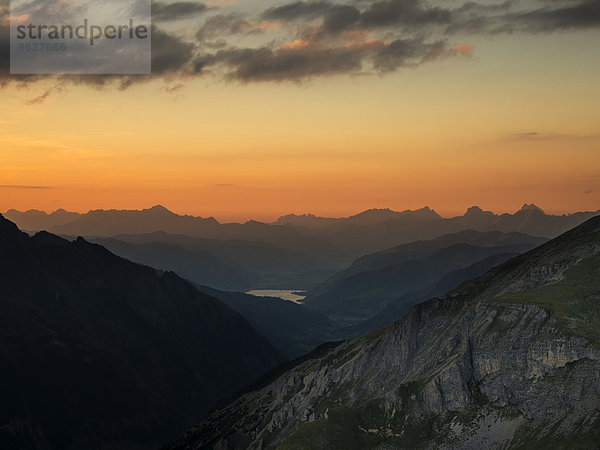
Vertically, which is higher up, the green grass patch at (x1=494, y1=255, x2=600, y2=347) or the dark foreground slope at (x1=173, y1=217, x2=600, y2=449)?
the green grass patch at (x1=494, y1=255, x2=600, y2=347)

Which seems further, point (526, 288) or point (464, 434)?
point (526, 288)

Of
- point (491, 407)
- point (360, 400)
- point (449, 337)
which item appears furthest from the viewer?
point (360, 400)

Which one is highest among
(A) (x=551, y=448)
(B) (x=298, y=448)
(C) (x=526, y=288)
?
(C) (x=526, y=288)

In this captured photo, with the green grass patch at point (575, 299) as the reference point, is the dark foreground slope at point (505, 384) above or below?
below

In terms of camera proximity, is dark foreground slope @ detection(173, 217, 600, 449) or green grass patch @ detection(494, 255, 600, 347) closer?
dark foreground slope @ detection(173, 217, 600, 449)

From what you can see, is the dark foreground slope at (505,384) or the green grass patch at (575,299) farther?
the green grass patch at (575,299)

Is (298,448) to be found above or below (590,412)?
below

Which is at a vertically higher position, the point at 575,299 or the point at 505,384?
the point at 575,299

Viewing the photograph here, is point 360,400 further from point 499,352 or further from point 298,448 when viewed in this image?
point 499,352

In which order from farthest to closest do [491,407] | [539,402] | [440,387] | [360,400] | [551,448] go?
[360,400], [440,387], [491,407], [539,402], [551,448]

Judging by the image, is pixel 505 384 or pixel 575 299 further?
pixel 575 299

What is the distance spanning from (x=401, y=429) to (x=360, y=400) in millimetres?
34574

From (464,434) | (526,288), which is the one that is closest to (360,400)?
(464,434)

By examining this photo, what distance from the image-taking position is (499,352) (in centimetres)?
16150
